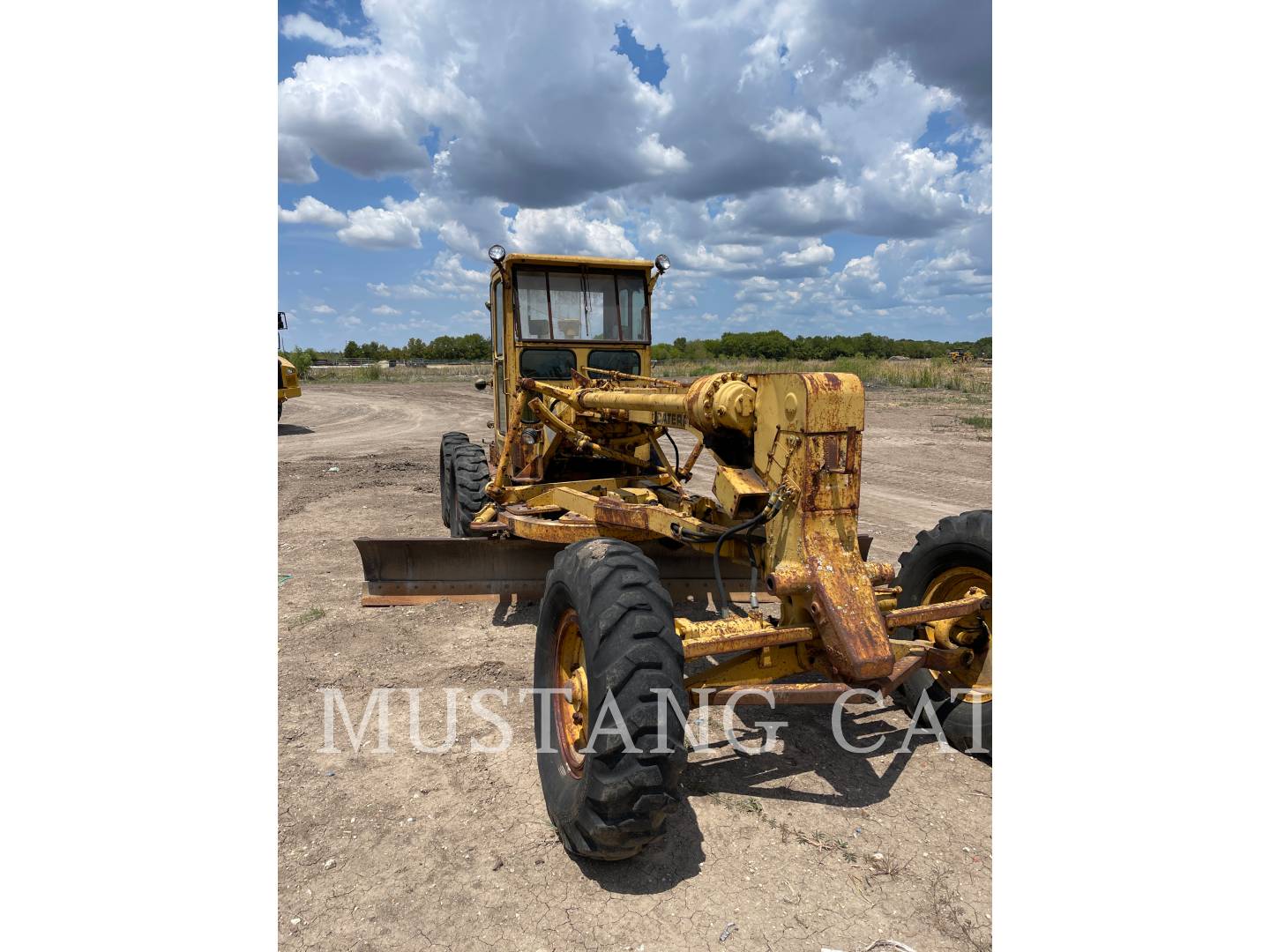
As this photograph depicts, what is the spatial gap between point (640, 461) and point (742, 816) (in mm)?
3554

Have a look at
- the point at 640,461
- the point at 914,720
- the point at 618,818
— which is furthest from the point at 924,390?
the point at 618,818

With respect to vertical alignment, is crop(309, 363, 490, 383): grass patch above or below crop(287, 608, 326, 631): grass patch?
above

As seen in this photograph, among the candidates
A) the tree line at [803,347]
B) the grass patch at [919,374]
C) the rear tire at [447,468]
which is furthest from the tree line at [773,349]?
the rear tire at [447,468]

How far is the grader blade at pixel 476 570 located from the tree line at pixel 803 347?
46854mm

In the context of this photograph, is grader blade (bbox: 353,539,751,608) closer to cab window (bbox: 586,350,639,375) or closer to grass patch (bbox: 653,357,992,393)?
cab window (bbox: 586,350,639,375)

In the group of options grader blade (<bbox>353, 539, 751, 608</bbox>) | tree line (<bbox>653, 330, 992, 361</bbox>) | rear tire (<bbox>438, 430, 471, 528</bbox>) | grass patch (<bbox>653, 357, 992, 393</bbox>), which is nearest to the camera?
grader blade (<bbox>353, 539, 751, 608</bbox>)

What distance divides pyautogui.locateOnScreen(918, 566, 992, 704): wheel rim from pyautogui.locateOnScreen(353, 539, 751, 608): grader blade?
1.91 m

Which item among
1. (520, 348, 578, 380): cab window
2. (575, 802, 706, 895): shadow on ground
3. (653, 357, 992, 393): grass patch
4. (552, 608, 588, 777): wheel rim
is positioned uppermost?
(653, 357, 992, 393): grass patch

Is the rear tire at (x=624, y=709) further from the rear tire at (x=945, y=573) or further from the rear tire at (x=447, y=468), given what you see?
the rear tire at (x=447, y=468)

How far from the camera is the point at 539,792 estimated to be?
132 inches

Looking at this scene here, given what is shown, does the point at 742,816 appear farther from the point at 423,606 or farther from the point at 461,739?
the point at 423,606

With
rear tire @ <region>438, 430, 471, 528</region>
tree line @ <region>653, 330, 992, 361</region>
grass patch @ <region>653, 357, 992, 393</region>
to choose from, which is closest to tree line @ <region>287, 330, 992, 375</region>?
tree line @ <region>653, 330, 992, 361</region>

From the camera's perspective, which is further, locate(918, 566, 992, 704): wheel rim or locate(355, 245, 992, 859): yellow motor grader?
locate(918, 566, 992, 704): wheel rim

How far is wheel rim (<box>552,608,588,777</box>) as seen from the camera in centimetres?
308
